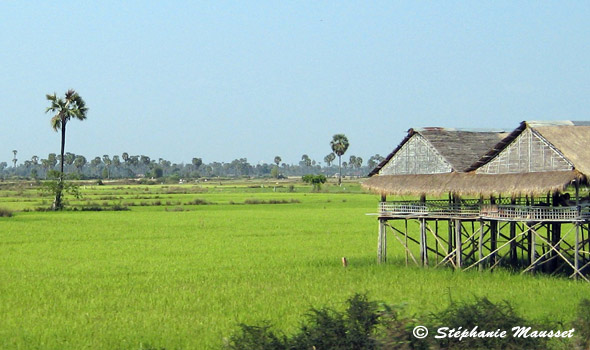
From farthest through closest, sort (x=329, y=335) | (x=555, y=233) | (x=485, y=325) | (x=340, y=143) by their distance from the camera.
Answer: (x=340, y=143) → (x=555, y=233) → (x=485, y=325) → (x=329, y=335)

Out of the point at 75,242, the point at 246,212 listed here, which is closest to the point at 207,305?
the point at 75,242

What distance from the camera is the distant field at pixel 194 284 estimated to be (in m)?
14.1

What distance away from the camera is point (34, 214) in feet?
154

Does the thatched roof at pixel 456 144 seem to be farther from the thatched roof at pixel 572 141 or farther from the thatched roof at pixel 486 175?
the thatched roof at pixel 572 141

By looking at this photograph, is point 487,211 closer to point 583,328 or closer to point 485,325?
point 583,328

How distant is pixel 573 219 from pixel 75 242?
18688mm

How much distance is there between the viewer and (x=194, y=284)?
1948 centimetres

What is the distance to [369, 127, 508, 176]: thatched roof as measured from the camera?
23.3 meters

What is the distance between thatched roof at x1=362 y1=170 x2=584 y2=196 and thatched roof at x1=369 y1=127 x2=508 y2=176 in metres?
0.57

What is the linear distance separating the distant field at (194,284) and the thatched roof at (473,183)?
2219 mm

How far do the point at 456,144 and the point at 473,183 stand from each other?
7.73 ft

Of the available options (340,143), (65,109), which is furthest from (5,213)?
(340,143)

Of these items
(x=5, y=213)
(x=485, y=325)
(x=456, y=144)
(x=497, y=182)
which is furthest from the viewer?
(x=5, y=213)

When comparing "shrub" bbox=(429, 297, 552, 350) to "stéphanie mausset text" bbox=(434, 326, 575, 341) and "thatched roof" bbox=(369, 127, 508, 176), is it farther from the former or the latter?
"thatched roof" bbox=(369, 127, 508, 176)
